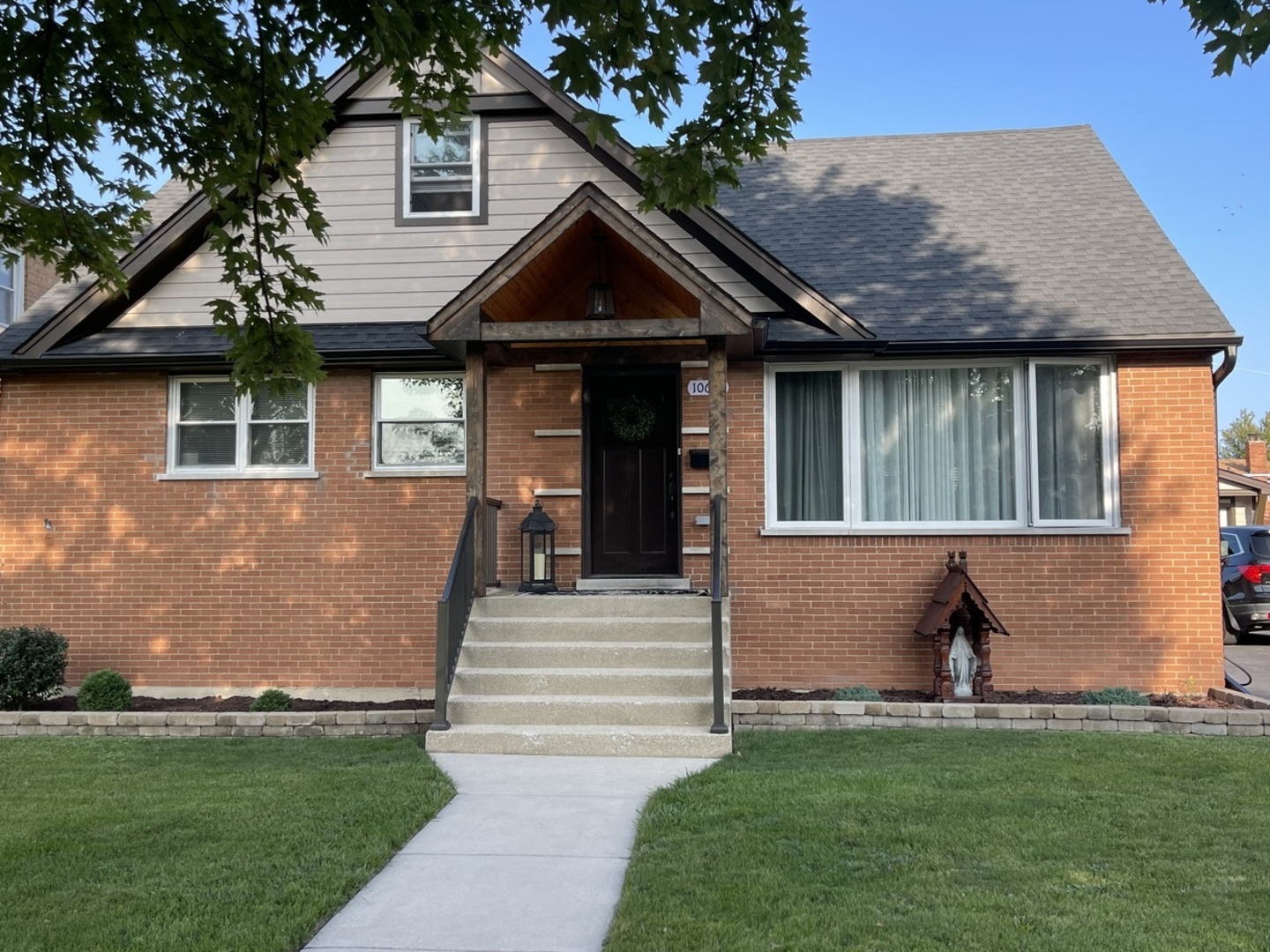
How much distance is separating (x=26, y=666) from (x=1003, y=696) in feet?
28.3

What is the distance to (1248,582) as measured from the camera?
52.7 feet

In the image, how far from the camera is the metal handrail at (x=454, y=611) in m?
7.94

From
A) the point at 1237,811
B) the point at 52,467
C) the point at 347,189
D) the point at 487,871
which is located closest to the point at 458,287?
the point at 347,189

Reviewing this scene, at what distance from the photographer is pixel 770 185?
44.0 ft

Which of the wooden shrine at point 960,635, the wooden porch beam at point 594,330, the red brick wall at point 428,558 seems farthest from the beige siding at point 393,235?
the wooden shrine at point 960,635

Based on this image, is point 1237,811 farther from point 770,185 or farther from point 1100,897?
point 770,185

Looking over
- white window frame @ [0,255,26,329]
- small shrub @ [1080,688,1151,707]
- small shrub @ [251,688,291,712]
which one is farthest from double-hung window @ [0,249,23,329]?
small shrub @ [1080,688,1151,707]

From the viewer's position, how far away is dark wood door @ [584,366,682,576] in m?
10.7

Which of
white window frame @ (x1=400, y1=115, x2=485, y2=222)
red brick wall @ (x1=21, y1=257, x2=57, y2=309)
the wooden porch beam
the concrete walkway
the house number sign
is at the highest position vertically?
red brick wall @ (x1=21, y1=257, x2=57, y2=309)

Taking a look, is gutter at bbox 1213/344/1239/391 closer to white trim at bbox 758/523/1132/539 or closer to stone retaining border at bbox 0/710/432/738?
white trim at bbox 758/523/1132/539

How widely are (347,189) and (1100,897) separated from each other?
9464mm

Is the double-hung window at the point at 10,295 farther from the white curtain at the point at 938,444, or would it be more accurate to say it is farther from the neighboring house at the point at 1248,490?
the neighboring house at the point at 1248,490

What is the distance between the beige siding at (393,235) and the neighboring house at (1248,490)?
88.2ft

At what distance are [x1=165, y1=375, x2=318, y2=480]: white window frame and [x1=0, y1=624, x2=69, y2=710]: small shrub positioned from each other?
200 centimetres
